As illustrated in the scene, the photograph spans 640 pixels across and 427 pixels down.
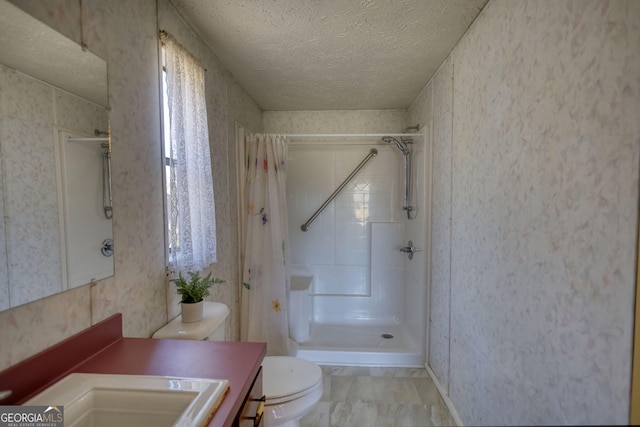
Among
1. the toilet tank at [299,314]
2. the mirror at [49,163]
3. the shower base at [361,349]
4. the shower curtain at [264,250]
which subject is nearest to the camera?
the mirror at [49,163]

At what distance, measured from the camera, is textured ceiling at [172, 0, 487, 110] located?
4.34ft

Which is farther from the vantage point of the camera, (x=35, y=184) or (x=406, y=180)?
(x=406, y=180)

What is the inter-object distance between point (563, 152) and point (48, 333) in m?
1.39

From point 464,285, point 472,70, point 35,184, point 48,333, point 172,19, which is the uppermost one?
point 172,19

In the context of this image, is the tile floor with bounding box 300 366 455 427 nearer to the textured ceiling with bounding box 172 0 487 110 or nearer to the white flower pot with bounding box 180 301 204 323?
the white flower pot with bounding box 180 301 204 323

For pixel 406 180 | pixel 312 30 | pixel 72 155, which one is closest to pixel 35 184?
pixel 72 155

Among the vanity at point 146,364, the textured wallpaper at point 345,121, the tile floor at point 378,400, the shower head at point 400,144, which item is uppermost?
the textured wallpaper at point 345,121

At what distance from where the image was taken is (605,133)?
0.58 meters

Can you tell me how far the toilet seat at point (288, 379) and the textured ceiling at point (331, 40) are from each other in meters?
1.79

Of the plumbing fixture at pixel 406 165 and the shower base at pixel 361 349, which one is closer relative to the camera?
the shower base at pixel 361 349

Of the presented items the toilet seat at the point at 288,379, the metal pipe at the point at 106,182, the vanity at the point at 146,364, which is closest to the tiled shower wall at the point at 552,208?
the vanity at the point at 146,364

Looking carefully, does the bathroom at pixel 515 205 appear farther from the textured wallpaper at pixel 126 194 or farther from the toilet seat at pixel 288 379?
the toilet seat at pixel 288 379

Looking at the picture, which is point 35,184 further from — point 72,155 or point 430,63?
point 430,63

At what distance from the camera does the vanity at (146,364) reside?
2.18ft
